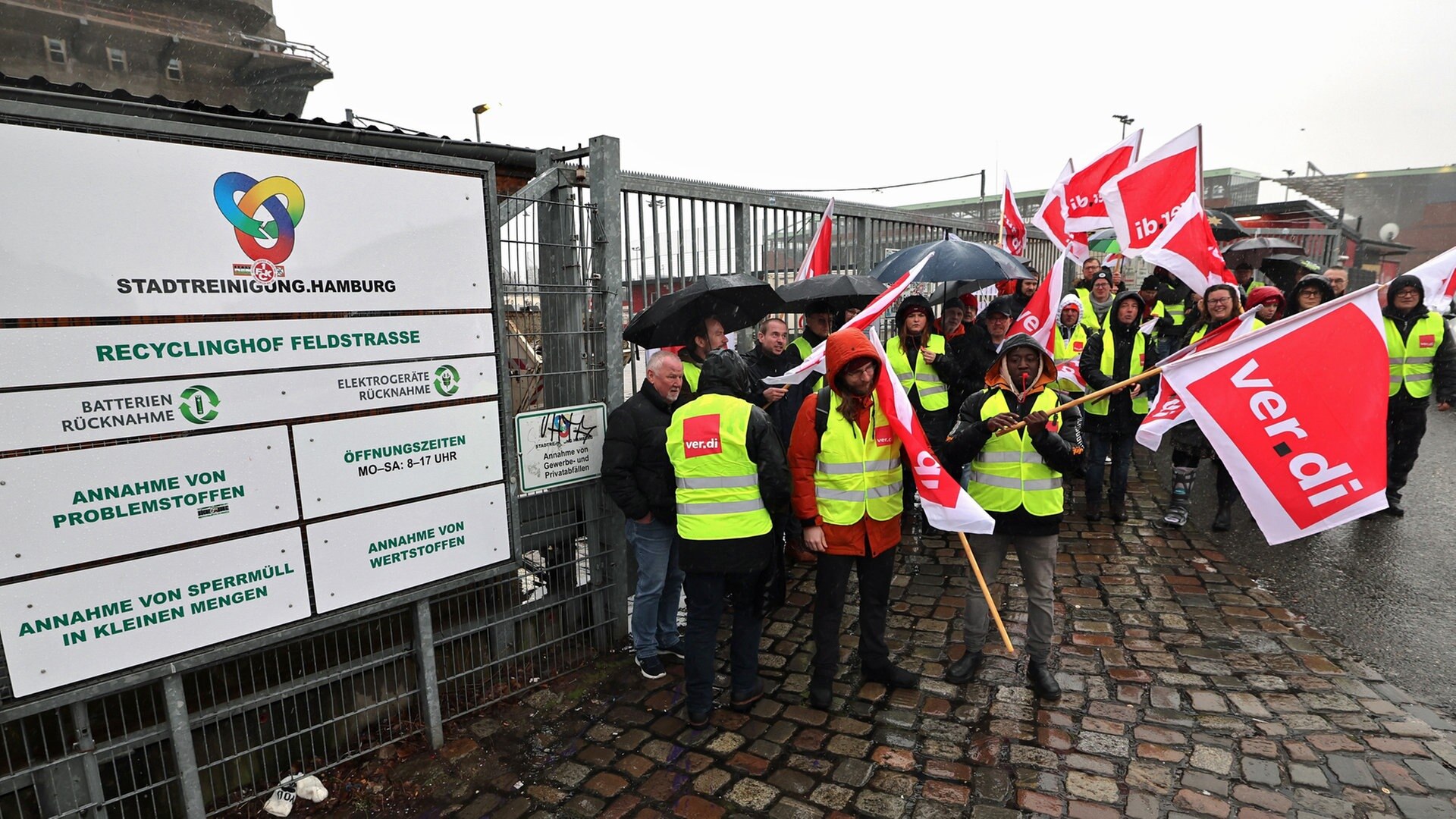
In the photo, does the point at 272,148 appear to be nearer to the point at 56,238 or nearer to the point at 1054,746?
the point at 56,238

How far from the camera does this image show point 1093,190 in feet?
22.2

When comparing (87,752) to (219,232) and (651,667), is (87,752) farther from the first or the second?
(651,667)

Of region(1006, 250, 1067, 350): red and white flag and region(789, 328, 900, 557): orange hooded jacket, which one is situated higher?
region(1006, 250, 1067, 350): red and white flag

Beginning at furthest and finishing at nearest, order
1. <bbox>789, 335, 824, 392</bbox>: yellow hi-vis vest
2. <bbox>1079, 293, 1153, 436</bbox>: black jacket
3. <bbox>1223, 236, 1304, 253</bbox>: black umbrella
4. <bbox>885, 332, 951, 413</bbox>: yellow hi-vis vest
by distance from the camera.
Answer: <bbox>1223, 236, 1304, 253</bbox>: black umbrella, <bbox>1079, 293, 1153, 436</bbox>: black jacket, <bbox>885, 332, 951, 413</bbox>: yellow hi-vis vest, <bbox>789, 335, 824, 392</bbox>: yellow hi-vis vest

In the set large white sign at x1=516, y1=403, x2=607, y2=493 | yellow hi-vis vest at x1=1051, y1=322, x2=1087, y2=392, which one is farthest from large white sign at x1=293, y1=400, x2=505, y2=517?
yellow hi-vis vest at x1=1051, y1=322, x2=1087, y2=392

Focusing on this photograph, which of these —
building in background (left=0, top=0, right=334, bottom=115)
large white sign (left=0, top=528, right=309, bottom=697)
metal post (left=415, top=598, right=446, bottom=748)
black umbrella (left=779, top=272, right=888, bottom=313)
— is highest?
building in background (left=0, top=0, right=334, bottom=115)

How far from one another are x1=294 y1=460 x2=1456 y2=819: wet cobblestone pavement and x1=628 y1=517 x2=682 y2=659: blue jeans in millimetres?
260

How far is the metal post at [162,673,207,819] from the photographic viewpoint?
3100 millimetres

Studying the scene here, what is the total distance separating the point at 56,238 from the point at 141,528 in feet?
3.77

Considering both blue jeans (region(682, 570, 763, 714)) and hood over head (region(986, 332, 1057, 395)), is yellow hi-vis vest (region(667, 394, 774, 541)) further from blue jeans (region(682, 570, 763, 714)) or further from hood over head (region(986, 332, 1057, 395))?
hood over head (region(986, 332, 1057, 395))

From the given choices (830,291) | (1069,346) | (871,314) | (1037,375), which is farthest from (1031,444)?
(1069,346)

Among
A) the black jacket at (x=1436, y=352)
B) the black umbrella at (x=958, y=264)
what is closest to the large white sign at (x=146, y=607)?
the black umbrella at (x=958, y=264)

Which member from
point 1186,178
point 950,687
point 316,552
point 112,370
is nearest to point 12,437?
point 112,370

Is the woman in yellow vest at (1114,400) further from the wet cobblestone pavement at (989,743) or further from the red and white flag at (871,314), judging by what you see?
the red and white flag at (871,314)
